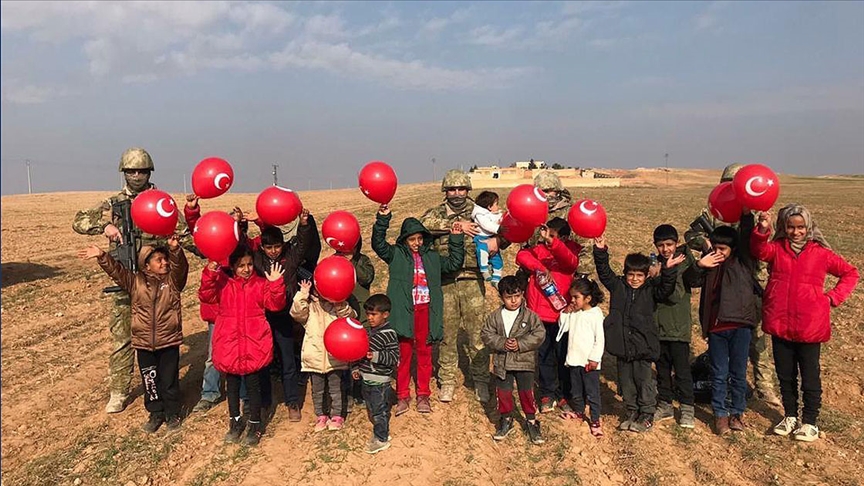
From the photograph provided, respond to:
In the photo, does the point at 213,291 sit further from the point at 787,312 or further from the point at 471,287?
the point at 787,312

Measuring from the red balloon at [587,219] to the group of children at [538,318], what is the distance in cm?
20

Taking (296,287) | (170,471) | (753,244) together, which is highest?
(753,244)

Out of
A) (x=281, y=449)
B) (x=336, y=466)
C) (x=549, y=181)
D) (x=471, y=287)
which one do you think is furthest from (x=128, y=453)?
(x=549, y=181)

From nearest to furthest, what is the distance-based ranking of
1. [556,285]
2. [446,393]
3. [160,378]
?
[160,378]
[556,285]
[446,393]

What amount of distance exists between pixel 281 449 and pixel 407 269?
2.09 meters

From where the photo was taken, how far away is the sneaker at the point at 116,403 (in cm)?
607

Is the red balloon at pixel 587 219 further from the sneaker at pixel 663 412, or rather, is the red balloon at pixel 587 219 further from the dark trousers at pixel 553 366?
the sneaker at pixel 663 412

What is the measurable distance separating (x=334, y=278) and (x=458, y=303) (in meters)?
1.76

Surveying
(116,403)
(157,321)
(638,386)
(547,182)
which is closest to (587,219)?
(547,182)

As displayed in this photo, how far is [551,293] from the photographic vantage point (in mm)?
5832

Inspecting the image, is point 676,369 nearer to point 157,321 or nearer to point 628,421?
point 628,421

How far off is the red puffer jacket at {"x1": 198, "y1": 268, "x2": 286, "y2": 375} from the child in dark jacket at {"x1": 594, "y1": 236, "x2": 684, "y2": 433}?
10.4 feet

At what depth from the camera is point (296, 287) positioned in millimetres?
5762

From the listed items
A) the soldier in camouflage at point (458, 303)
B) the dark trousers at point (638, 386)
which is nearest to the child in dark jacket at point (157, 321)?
the soldier in camouflage at point (458, 303)
